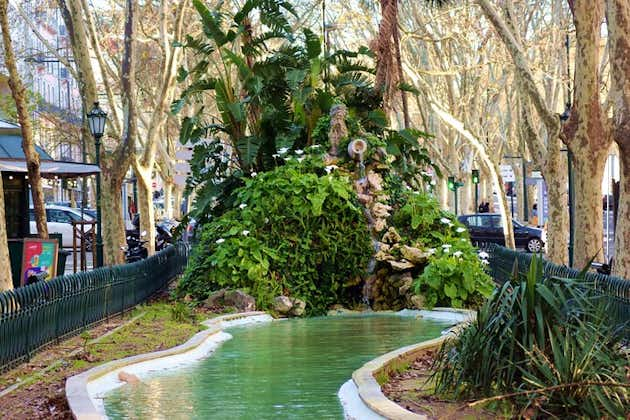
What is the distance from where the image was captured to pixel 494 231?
44.6 meters

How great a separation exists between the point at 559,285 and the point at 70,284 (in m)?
7.20

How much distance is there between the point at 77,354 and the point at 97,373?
1.64m

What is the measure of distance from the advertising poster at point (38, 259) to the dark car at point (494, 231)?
2778 cm

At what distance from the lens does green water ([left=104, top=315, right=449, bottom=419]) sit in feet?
32.8

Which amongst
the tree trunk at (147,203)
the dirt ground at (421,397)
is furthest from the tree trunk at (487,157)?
the dirt ground at (421,397)

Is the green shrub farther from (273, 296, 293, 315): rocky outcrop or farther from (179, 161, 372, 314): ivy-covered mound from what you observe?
(273, 296, 293, 315): rocky outcrop

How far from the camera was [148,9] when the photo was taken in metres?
34.5

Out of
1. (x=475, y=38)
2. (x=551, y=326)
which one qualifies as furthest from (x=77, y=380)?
(x=475, y=38)

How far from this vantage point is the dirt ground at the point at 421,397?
351 inches

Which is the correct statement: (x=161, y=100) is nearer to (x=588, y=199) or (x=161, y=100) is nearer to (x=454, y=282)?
(x=454, y=282)

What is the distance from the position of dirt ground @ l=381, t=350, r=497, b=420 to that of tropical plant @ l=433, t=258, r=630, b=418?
175 mm

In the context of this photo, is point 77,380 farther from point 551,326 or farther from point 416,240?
point 416,240

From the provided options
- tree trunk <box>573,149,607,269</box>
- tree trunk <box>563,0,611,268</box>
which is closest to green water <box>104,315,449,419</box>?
tree trunk <box>573,149,607,269</box>

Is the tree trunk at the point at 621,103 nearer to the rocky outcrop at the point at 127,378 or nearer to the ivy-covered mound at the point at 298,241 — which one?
the ivy-covered mound at the point at 298,241
